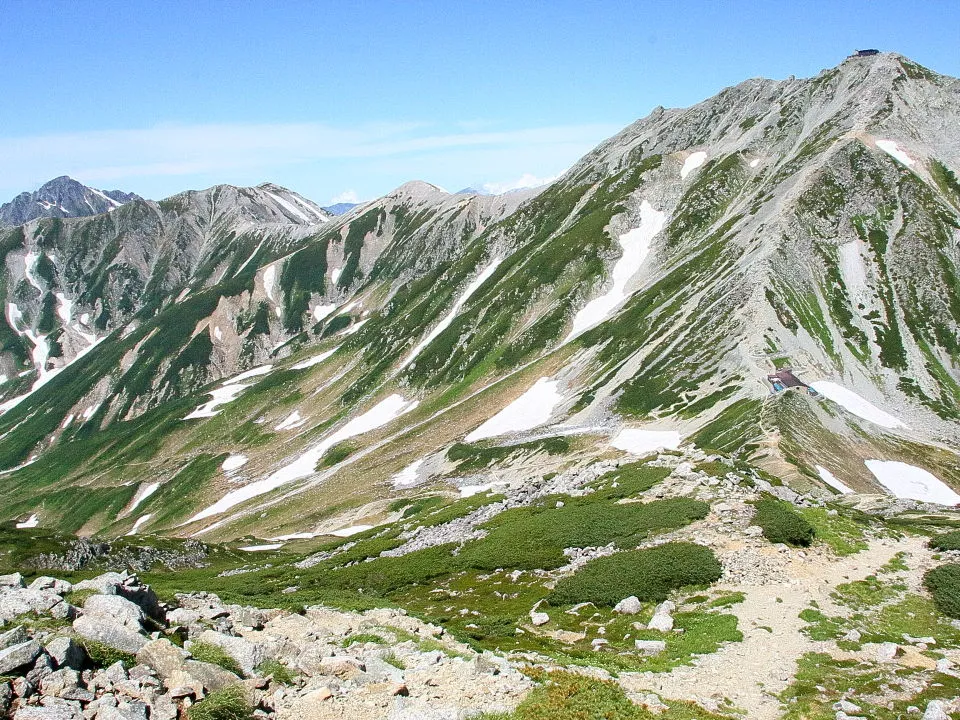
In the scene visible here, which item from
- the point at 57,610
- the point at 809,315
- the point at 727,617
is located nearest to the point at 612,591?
the point at 727,617

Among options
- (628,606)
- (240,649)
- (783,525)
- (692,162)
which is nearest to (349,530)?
(628,606)

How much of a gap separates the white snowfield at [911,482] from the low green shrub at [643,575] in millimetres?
36034

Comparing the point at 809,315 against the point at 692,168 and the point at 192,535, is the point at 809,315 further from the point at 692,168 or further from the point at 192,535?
the point at 192,535

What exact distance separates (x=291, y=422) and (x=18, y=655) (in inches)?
6214

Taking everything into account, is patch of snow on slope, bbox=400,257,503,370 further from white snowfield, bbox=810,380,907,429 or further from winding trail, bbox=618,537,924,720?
winding trail, bbox=618,537,924,720

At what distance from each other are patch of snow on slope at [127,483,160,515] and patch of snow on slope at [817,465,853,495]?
5716 inches

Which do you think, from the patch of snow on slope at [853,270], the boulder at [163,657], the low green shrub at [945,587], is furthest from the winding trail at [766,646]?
the patch of snow on slope at [853,270]

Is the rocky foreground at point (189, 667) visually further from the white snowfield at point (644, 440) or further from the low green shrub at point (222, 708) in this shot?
the white snowfield at point (644, 440)

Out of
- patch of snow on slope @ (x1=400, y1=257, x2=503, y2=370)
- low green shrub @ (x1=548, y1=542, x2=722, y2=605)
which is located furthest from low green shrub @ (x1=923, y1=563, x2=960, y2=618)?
patch of snow on slope @ (x1=400, y1=257, x2=503, y2=370)

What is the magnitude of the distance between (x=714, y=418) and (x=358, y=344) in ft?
452

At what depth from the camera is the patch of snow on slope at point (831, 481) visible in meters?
53.4

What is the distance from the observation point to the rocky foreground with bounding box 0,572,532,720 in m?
16.2

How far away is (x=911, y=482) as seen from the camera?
61.2m

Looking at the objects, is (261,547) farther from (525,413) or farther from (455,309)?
(455,309)
